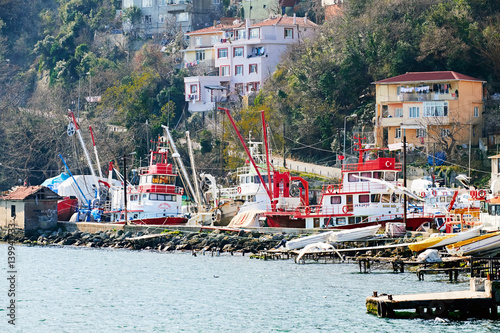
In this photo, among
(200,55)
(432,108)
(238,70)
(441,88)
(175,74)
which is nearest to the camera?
(441,88)

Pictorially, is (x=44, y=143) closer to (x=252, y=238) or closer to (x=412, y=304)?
(x=252, y=238)

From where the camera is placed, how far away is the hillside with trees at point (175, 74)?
7838 centimetres

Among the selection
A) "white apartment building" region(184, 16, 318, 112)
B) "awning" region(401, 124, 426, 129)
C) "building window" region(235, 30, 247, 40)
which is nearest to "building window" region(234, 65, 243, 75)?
"white apartment building" region(184, 16, 318, 112)

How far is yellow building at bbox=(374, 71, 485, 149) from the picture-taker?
7425 centimetres

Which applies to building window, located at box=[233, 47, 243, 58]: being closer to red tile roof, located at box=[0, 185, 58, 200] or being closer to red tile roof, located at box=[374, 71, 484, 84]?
red tile roof, located at box=[374, 71, 484, 84]

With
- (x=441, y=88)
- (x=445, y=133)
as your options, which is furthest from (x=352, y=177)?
(x=441, y=88)

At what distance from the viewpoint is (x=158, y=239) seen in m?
60.2

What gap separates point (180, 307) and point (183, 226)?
2320 centimetres

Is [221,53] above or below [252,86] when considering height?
above

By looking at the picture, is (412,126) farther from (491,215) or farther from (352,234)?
(491,215)

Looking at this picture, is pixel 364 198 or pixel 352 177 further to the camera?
pixel 352 177

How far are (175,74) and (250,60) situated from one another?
863 centimetres

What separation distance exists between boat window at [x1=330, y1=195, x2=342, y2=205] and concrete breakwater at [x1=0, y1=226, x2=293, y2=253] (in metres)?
3.59

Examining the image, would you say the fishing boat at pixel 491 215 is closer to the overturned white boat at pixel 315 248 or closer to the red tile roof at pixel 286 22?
the overturned white boat at pixel 315 248
